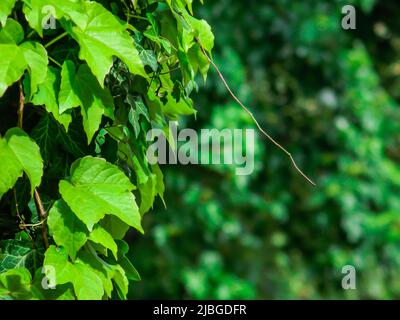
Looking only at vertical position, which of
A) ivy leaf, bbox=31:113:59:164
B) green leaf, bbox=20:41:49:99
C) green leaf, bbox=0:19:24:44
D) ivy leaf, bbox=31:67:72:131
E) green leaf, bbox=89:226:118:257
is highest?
green leaf, bbox=0:19:24:44

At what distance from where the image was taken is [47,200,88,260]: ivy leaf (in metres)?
1.43

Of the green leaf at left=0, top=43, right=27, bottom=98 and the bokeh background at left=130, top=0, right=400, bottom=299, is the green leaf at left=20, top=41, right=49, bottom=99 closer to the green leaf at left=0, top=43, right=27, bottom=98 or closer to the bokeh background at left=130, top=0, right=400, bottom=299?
the green leaf at left=0, top=43, right=27, bottom=98

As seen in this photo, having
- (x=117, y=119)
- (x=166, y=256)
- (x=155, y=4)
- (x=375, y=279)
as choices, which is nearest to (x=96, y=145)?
(x=117, y=119)

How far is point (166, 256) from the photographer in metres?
4.92

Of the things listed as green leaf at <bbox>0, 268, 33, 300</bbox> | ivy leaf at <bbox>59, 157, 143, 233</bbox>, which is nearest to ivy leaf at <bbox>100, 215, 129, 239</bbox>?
ivy leaf at <bbox>59, 157, 143, 233</bbox>

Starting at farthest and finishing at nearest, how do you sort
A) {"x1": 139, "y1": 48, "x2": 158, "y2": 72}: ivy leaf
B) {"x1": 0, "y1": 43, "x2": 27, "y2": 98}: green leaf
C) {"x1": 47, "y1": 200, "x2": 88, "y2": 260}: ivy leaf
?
{"x1": 139, "y1": 48, "x2": 158, "y2": 72}: ivy leaf, {"x1": 47, "y1": 200, "x2": 88, "y2": 260}: ivy leaf, {"x1": 0, "y1": 43, "x2": 27, "y2": 98}: green leaf

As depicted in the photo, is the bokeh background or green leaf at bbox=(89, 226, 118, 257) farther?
the bokeh background

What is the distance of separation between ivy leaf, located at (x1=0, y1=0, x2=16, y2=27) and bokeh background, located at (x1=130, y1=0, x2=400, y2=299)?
349 centimetres

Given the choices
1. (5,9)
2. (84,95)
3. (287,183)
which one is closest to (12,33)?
(5,9)

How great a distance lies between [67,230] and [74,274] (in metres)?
0.08

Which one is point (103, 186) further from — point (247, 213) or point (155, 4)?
point (247, 213)

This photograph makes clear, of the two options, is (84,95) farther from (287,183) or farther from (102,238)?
(287,183)

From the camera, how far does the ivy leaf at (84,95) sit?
1.43 m

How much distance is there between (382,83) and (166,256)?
2209mm
